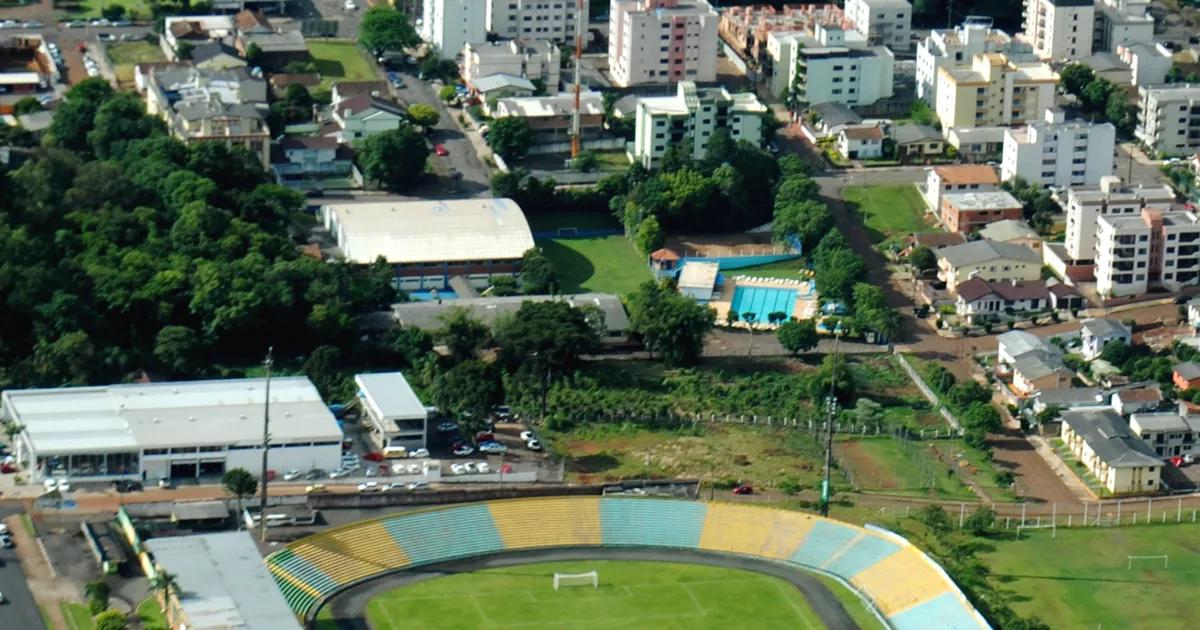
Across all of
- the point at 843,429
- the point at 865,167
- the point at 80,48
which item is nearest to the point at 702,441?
the point at 843,429

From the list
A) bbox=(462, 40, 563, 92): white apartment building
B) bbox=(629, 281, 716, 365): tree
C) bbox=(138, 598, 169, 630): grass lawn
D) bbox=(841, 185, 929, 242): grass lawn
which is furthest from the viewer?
bbox=(462, 40, 563, 92): white apartment building

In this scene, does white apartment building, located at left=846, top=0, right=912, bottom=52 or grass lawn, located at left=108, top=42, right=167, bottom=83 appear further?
white apartment building, located at left=846, top=0, right=912, bottom=52

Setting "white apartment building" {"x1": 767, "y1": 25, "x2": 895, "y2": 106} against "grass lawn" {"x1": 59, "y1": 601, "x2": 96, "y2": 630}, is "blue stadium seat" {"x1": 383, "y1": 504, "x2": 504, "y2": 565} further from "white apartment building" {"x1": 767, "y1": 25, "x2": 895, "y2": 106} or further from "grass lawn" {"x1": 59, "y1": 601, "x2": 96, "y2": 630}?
"white apartment building" {"x1": 767, "y1": 25, "x2": 895, "y2": 106}

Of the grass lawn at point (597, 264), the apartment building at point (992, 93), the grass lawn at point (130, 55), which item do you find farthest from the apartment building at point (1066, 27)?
the grass lawn at point (130, 55)

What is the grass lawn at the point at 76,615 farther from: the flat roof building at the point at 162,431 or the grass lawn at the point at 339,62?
the grass lawn at the point at 339,62

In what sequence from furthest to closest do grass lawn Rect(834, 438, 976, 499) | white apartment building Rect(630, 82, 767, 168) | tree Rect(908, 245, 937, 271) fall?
white apartment building Rect(630, 82, 767, 168) → tree Rect(908, 245, 937, 271) → grass lawn Rect(834, 438, 976, 499)

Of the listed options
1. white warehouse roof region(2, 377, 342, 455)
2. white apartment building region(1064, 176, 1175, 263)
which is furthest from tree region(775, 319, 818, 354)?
white warehouse roof region(2, 377, 342, 455)

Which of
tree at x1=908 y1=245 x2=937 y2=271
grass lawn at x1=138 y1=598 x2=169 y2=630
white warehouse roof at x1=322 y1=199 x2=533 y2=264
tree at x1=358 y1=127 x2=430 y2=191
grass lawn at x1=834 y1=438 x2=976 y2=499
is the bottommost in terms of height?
grass lawn at x1=834 y1=438 x2=976 y2=499
